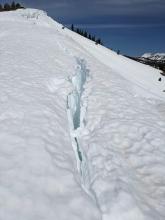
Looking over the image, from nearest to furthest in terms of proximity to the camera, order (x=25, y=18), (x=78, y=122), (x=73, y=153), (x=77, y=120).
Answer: (x=73, y=153) → (x=78, y=122) → (x=77, y=120) → (x=25, y=18)

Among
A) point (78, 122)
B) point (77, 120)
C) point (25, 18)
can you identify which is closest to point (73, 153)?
point (78, 122)

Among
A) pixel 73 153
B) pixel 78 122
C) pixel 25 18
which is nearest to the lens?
pixel 73 153

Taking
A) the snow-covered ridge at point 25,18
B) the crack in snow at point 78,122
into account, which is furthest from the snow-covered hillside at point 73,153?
the snow-covered ridge at point 25,18

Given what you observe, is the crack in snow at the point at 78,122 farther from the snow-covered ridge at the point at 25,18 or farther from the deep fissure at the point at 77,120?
the snow-covered ridge at the point at 25,18

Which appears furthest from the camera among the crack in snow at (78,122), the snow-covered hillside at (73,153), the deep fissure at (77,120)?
the deep fissure at (77,120)

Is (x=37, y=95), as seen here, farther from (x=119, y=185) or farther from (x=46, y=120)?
Answer: (x=119, y=185)

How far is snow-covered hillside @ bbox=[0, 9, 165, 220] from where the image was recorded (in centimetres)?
467

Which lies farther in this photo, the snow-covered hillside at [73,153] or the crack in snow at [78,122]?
the crack in snow at [78,122]

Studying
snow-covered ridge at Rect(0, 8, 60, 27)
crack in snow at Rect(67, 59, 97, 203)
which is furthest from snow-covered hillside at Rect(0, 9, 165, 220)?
snow-covered ridge at Rect(0, 8, 60, 27)

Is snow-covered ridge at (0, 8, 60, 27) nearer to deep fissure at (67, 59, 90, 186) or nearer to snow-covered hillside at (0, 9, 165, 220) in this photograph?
deep fissure at (67, 59, 90, 186)

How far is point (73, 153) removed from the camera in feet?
21.7

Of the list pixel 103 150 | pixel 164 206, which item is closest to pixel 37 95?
pixel 103 150

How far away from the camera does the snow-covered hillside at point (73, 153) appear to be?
4.67m

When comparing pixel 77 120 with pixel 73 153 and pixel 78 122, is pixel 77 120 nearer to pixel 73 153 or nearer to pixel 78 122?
pixel 78 122
